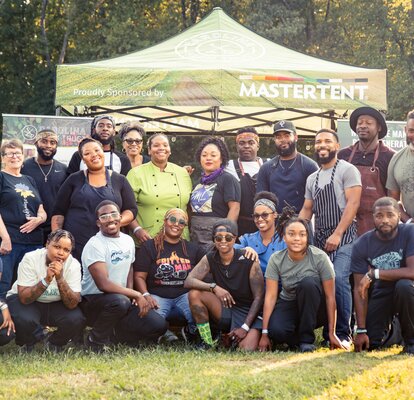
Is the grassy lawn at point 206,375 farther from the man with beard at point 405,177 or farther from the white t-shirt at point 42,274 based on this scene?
the man with beard at point 405,177

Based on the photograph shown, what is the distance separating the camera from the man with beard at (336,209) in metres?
7.04

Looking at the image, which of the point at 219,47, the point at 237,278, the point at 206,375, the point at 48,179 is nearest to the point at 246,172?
the point at 237,278

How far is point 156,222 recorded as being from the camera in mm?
7645


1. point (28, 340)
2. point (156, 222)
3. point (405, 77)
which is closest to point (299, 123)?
point (156, 222)

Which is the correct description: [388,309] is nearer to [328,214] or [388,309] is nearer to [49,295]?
[328,214]

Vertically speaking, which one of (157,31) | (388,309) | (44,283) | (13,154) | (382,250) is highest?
(157,31)

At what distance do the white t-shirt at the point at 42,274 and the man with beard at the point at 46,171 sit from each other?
1144mm

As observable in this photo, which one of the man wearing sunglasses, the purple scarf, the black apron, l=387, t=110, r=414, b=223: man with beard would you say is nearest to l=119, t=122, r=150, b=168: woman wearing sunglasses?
the purple scarf

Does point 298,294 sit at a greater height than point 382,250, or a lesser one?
lesser

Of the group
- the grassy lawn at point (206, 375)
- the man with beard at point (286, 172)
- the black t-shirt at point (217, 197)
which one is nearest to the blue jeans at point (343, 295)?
the grassy lawn at point (206, 375)

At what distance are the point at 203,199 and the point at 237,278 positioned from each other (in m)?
0.94

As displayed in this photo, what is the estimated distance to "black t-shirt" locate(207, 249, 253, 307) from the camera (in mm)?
7117

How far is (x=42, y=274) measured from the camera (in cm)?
665

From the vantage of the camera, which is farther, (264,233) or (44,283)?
(264,233)
